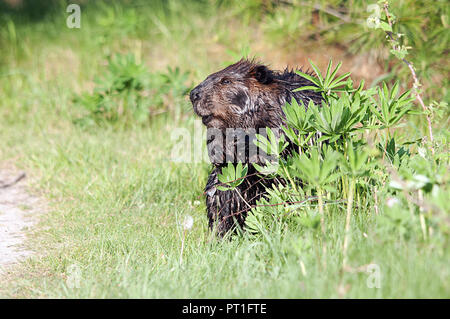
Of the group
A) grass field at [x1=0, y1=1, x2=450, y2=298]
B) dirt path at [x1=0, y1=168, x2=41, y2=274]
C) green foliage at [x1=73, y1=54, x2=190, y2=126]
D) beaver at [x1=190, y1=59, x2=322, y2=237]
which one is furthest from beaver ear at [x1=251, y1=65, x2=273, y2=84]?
green foliage at [x1=73, y1=54, x2=190, y2=126]

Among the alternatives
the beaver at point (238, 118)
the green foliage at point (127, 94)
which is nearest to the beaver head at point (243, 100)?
the beaver at point (238, 118)

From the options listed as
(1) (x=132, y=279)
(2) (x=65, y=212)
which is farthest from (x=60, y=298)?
(2) (x=65, y=212)

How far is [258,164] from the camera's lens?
10.2 feet

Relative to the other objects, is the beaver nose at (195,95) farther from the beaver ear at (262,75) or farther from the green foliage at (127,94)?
the green foliage at (127,94)

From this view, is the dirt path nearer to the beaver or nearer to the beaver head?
the beaver

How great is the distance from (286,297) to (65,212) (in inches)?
83.7

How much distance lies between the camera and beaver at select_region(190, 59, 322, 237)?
10.2 ft

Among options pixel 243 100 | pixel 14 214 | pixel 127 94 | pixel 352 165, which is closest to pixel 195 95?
pixel 243 100

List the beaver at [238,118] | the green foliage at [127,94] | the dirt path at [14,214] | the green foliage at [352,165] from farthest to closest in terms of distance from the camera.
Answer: the green foliage at [127,94]
the dirt path at [14,214]
the beaver at [238,118]
the green foliage at [352,165]

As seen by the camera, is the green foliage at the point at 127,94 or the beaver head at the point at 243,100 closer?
the beaver head at the point at 243,100

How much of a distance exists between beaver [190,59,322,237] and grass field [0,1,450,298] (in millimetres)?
197

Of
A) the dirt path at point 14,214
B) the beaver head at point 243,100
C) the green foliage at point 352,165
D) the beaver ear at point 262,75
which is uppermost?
the beaver ear at point 262,75

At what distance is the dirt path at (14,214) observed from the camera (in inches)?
129
